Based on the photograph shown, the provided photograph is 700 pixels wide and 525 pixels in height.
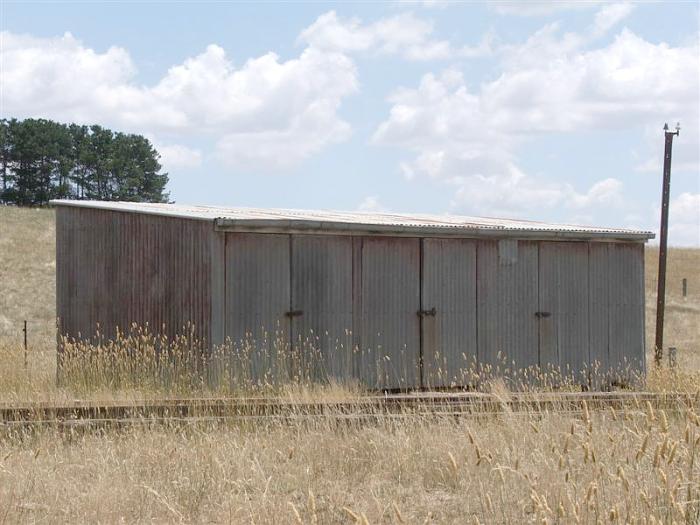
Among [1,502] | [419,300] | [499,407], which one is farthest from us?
[419,300]

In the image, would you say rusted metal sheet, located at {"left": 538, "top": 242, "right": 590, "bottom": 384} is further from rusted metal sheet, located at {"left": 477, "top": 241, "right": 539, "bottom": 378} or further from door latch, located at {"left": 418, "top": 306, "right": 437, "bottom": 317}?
door latch, located at {"left": 418, "top": 306, "right": 437, "bottom": 317}

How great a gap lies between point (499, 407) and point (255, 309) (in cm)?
419

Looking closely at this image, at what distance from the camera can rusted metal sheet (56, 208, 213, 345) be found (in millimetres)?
12648

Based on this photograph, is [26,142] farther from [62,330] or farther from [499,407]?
[499,407]

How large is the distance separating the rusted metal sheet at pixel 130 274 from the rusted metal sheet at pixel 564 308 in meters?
5.66

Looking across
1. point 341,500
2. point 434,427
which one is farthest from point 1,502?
point 434,427

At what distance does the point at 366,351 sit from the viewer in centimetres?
1334

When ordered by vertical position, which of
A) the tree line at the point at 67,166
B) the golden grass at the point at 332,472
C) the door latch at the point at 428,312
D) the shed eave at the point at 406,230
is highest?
the tree line at the point at 67,166

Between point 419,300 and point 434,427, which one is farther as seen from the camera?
point 419,300

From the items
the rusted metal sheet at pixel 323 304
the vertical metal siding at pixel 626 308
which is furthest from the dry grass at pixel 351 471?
the vertical metal siding at pixel 626 308

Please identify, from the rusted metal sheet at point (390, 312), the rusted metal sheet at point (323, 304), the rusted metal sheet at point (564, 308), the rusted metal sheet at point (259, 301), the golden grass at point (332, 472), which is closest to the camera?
the golden grass at point (332, 472)

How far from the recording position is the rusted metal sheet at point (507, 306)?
567 inches

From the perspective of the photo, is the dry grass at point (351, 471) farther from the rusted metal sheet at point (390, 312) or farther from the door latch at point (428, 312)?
the door latch at point (428, 312)

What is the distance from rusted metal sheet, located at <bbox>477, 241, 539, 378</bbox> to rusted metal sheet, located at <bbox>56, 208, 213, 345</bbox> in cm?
444
